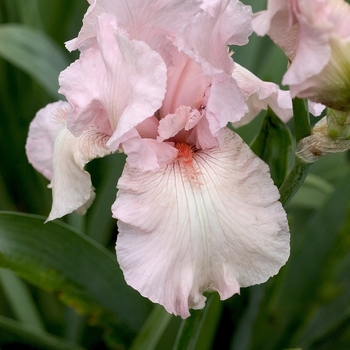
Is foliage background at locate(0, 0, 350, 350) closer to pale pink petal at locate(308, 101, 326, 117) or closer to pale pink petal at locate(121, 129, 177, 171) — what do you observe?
pale pink petal at locate(308, 101, 326, 117)

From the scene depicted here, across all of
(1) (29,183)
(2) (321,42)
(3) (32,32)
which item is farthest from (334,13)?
(1) (29,183)

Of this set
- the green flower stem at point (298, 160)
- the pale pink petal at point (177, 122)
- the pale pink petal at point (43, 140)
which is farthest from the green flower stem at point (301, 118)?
the pale pink petal at point (43, 140)

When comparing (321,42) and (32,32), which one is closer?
(321,42)

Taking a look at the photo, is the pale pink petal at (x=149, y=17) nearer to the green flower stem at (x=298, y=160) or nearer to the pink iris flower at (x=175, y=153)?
the pink iris flower at (x=175, y=153)

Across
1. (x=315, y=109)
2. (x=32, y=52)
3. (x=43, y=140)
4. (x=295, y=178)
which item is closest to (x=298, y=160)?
(x=295, y=178)

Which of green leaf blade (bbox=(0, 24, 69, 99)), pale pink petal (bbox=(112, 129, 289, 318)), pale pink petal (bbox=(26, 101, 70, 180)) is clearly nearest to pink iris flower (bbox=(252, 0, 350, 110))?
pale pink petal (bbox=(112, 129, 289, 318))

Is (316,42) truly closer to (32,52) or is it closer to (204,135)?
(204,135)

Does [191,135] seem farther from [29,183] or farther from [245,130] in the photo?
[29,183]
